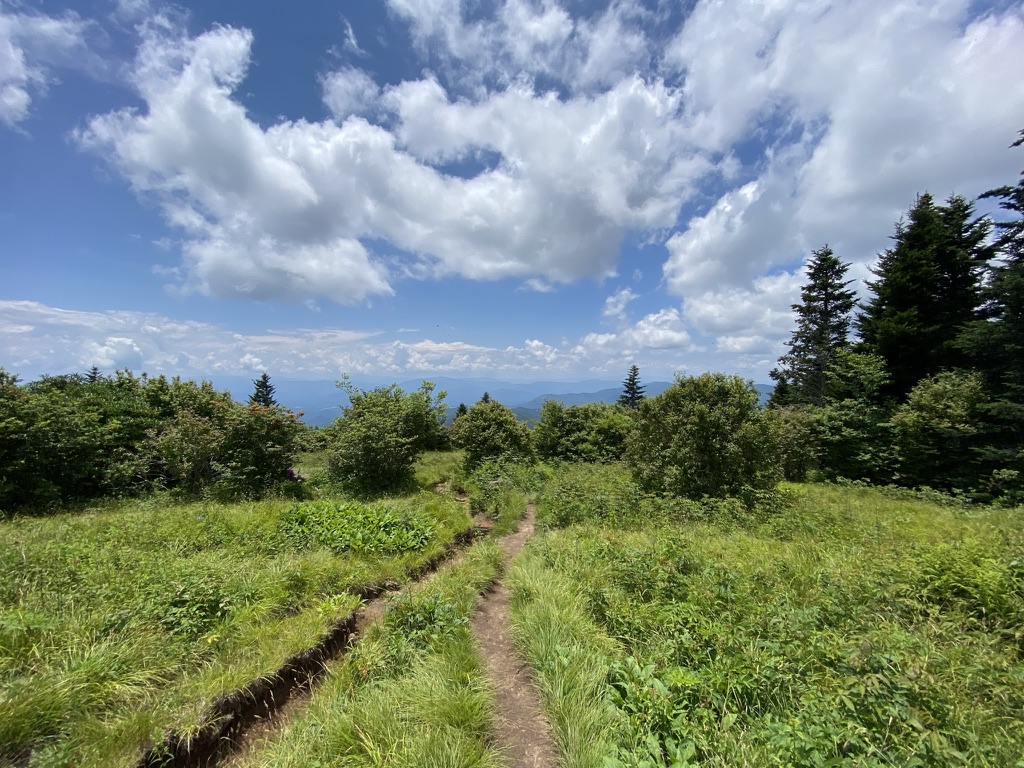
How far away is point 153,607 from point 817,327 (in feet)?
117

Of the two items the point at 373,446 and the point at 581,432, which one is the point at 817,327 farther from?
the point at 373,446

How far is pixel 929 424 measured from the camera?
49.0ft

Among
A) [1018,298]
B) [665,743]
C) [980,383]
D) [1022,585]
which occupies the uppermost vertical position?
[1018,298]

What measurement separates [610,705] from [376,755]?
1.89 metres

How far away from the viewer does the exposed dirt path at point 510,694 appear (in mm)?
3176

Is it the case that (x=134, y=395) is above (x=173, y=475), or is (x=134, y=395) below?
above

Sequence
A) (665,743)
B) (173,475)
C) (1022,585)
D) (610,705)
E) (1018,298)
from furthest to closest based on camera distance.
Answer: (1018,298) → (173,475) → (1022,585) → (610,705) → (665,743)

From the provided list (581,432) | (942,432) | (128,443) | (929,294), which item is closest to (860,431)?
(942,432)

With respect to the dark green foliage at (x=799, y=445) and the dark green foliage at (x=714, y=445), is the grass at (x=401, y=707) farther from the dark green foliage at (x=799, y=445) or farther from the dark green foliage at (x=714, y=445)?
the dark green foliage at (x=799, y=445)

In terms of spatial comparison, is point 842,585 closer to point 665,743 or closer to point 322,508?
point 665,743

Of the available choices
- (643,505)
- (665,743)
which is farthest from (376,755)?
(643,505)

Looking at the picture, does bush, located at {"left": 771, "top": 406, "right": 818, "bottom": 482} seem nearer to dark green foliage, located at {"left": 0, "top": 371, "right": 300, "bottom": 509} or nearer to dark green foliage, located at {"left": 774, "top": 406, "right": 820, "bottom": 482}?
dark green foliage, located at {"left": 774, "top": 406, "right": 820, "bottom": 482}

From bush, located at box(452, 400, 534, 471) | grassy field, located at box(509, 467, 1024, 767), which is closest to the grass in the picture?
grassy field, located at box(509, 467, 1024, 767)

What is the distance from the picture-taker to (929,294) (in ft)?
65.0
